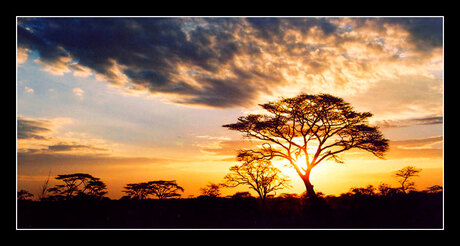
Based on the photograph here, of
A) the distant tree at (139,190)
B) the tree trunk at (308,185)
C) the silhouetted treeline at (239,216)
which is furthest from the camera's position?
the distant tree at (139,190)

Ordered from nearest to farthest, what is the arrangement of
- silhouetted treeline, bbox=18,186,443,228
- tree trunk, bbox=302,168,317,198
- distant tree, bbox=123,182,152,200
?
silhouetted treeline, bbox=18,186,443,228 → tree trunk, bbox=302,168,317,198 → distant tree, bbox=123,182,152,200

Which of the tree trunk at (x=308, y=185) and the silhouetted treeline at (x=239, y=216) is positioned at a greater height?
the tree trunk at (x=308, y=185)

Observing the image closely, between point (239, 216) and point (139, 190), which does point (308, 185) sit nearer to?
point (239, 216)

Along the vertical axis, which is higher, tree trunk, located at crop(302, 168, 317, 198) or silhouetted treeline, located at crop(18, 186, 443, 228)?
tree trunk, located at crop(302, 168, 317, 198)

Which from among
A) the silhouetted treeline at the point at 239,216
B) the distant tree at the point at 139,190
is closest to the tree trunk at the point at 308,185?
the silhouetted treeline at the point at 239,216

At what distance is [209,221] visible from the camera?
1728 cm

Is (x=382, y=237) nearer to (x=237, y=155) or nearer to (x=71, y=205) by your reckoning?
(x=237, y=155)

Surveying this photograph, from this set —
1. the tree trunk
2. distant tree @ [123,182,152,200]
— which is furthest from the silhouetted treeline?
distant tree @ [123,182,152,200]

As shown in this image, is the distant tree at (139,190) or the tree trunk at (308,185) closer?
the tree trunk at (308,185)

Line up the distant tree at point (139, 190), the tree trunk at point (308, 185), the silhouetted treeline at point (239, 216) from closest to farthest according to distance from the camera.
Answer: the silhouetted treeline at point (239, 216) < the tree trunk at point (308, 185) < the distant tree at point (139, 190)

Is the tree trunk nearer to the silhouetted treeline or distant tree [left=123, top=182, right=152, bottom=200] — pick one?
the silhouetted treeline

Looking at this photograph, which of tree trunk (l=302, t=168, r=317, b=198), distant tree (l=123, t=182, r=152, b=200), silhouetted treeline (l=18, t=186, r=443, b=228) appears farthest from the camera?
distant tree (l=123, t=182, r=152, b=200)

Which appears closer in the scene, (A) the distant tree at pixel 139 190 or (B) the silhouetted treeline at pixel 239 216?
(B) the silhouetted treeline at pixel 239 216

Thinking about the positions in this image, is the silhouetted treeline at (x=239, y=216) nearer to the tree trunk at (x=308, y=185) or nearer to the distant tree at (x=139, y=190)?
the tree trunk at (x=308, y=185)
